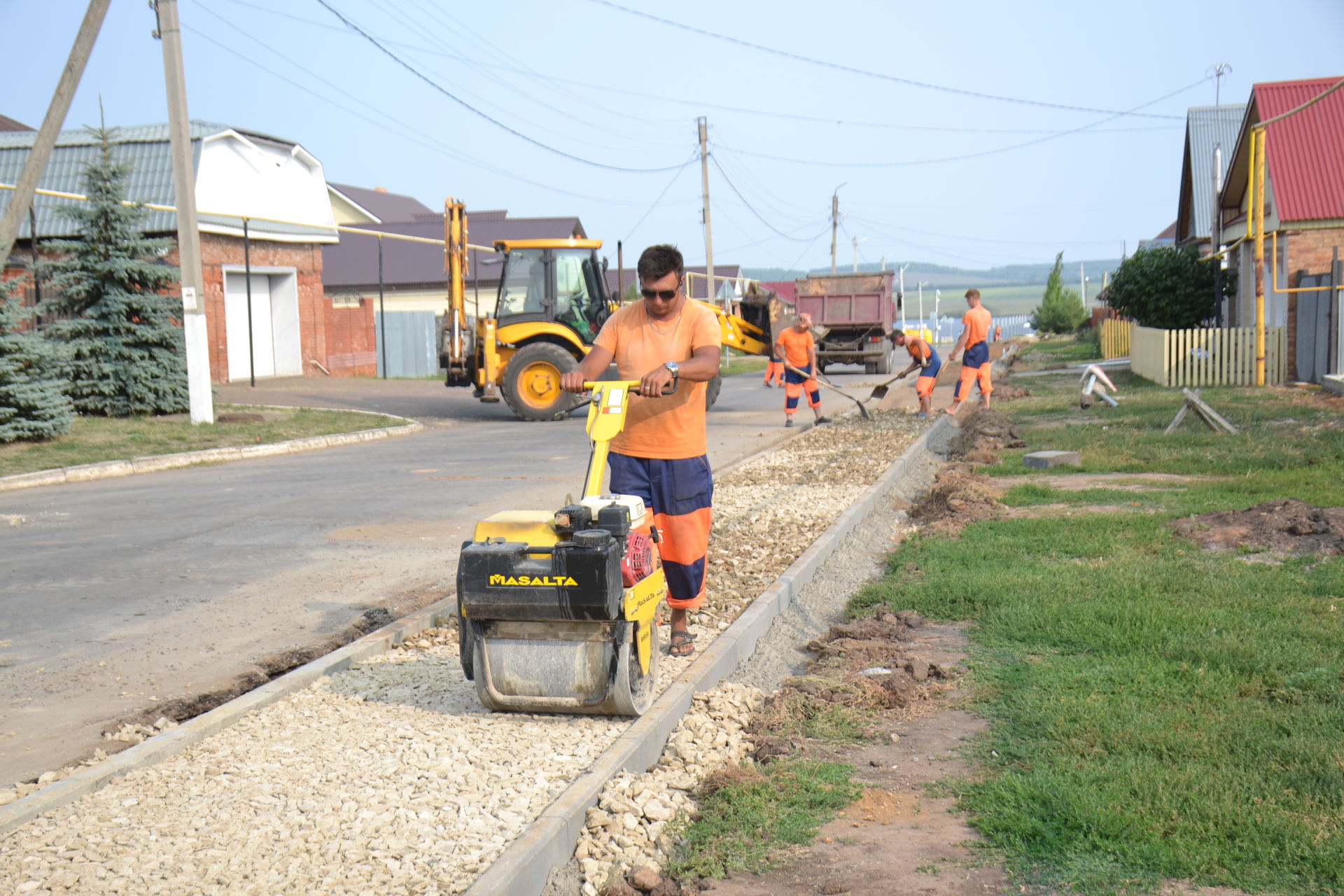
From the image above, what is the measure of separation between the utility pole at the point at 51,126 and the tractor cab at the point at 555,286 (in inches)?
306

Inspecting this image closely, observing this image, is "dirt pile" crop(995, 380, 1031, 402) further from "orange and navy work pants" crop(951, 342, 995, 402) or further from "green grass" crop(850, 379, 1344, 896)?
"green grass" crop(850, 379, 1344, 896)

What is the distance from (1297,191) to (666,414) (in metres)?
22.4

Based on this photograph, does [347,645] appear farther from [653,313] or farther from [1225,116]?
[1225,116]

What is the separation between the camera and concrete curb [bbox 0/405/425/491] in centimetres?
1291

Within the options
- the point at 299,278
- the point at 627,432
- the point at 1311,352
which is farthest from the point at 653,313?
the point at 299,278

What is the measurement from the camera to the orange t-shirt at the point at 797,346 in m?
17.7

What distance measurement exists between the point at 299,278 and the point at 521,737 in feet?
92.1

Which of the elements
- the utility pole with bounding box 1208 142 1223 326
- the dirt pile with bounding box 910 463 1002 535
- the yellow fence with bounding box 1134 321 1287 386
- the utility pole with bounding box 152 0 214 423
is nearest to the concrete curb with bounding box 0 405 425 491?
the utility pole with bounding box 152 0 214 423

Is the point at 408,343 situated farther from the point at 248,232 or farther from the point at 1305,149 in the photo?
the point at 1305,149

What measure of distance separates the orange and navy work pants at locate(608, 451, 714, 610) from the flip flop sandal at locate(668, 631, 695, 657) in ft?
0.92

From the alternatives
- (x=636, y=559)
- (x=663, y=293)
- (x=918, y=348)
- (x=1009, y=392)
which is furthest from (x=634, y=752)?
(x=1009, y=392)

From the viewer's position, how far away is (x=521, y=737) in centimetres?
457

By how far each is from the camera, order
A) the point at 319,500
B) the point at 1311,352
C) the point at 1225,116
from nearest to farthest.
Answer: the point at 319,500 → the point at 1311,352 → the point at 1225,116

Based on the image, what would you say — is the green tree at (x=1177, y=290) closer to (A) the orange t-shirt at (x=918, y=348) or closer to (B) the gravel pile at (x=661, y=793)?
(A) the orange t-shirt at (x=918, y=348)
